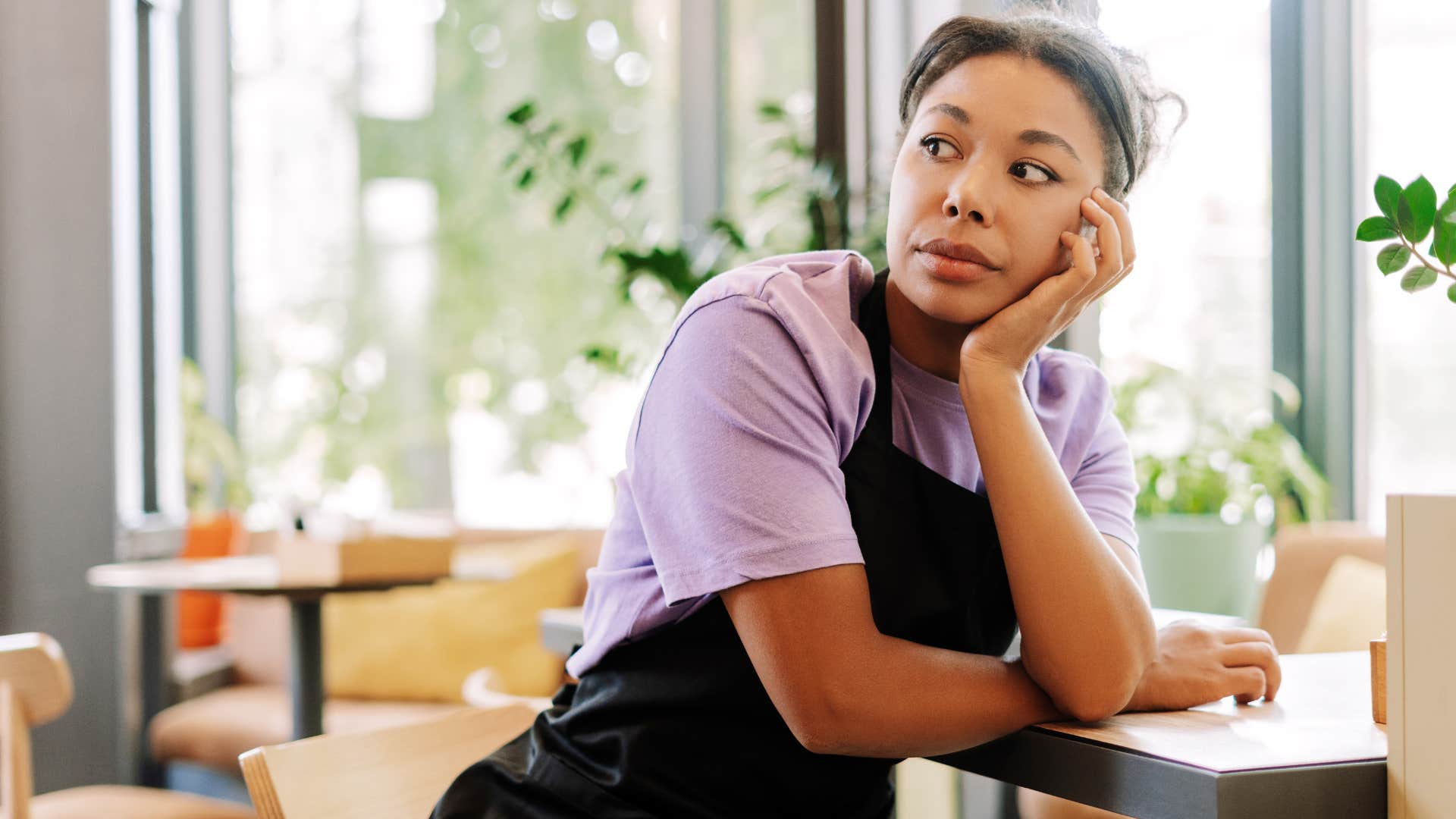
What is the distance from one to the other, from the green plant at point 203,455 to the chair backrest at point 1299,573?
3339 millimetres

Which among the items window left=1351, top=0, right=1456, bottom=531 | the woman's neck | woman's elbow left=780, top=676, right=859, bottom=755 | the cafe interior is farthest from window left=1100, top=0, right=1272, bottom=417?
woman's elbow left=780, top=676, right=859, bottom=755

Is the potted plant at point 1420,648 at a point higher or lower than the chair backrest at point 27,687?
higher

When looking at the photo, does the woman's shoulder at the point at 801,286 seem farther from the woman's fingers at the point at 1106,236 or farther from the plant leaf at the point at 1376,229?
the plant leaf at the point at 1376,229

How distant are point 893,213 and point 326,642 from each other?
8.93 feet

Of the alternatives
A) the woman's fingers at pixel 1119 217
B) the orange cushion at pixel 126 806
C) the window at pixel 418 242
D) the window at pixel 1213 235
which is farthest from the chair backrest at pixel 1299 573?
the window at pixel 418 242

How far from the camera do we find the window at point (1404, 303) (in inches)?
114

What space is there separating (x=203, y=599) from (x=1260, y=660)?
3572mm

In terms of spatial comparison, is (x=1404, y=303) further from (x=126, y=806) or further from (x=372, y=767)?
(x=126, y=806)

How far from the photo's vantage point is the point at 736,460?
1099 mm

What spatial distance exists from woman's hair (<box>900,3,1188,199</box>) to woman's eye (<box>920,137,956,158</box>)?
96 millimetres

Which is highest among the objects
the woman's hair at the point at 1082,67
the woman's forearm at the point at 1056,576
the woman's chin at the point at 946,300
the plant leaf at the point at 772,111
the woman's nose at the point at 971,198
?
the plant leaf at the point at 772,111

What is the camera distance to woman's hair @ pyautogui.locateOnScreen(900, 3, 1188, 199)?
127 centimetres

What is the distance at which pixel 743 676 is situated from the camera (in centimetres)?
117

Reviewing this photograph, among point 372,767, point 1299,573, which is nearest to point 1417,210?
point 372,767
